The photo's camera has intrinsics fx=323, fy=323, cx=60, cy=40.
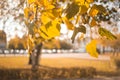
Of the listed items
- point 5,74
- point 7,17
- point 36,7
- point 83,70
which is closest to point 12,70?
point 5,74

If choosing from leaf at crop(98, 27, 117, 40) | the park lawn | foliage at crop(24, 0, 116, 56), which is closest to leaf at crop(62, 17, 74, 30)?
foliage at crop(24, 0, 116, 56)

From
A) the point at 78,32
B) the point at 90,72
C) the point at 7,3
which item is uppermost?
the point at 7,3

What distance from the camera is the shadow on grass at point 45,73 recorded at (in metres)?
19.1

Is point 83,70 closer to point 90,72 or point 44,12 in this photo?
point 90,72

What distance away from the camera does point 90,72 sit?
22203 millimetres

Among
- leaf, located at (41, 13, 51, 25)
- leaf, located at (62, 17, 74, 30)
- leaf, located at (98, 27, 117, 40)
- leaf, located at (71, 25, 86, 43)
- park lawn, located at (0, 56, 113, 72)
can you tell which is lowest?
park lawn, located at (0, 56, 113, 72)

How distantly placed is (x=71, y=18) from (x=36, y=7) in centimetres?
49

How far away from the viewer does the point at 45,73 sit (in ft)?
66.5

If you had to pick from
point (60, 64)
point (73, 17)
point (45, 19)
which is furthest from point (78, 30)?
point (60, 64)

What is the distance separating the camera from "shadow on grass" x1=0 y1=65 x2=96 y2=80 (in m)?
19.1

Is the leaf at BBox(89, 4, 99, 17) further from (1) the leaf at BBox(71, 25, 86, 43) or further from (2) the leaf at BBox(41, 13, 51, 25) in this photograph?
(2) the leaf at BBox(41, 13, 51, 25)

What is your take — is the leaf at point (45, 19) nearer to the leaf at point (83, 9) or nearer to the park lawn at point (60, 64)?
the leaf at point (83, 9)

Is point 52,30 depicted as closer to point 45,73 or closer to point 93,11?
point 93,11

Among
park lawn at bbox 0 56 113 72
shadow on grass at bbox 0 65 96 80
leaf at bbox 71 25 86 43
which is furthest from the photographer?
park lawn at bbox 0 56 113 72
